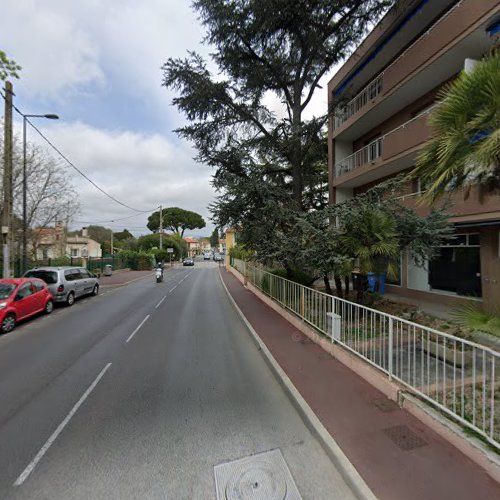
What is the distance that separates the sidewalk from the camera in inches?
101

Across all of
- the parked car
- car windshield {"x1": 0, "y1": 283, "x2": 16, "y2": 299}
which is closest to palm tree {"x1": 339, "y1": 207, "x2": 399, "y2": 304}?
car windshield {"x1": 0, "y1": 283, "x2": 16, "y2": 299}

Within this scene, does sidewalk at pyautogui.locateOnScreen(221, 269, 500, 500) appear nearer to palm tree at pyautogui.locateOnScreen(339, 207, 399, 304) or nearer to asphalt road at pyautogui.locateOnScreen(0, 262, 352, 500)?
asphalt road at pyautogui.locateOnScreen(0, 262, 352, 500)

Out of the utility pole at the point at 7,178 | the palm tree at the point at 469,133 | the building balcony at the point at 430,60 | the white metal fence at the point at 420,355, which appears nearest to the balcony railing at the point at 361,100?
the building balcony at the point at 430,60

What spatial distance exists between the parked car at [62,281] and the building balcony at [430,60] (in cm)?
1537

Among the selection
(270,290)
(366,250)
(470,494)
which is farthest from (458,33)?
(470,494)

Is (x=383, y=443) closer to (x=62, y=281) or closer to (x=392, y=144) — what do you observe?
(x=392, y=144)

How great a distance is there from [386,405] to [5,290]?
1054 cm

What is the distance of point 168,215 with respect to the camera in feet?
213

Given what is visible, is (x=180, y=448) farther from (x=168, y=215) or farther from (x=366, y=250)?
(x=168, y=215)

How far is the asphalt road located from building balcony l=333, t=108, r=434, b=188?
28.1ft

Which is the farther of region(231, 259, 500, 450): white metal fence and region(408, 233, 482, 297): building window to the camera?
region(408, 233, 482, 297): building window

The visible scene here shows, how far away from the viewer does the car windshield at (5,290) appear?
865 centimetres

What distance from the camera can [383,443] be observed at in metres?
3.18

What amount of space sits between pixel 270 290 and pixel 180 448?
9.00 metres
